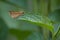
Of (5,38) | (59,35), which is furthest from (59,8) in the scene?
(5,38)

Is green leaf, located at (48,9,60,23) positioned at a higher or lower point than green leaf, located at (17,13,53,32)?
lower

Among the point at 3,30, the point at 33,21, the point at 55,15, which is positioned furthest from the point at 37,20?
the point at 3,30

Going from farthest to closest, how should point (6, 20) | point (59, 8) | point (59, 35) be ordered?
point (6, 20) < point (59, 8) < point (59, 35)

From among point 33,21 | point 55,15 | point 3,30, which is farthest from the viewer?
point 3,30

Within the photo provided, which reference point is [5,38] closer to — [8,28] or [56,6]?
[8,28]

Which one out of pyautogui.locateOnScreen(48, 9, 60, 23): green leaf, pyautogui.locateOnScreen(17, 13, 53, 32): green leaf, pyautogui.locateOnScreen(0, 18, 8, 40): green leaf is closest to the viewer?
pyautogui.locateOnScreen(17, 13, 53, 32): green leaf

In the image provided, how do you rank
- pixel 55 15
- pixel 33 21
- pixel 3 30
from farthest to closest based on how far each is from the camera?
pixel 3 30 < pixel 55 15 < pixel 33 21

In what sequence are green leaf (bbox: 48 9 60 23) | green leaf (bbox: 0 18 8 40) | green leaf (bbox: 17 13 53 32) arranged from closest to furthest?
green leaf (bbox: 17 13 53 32) < green leaf (bbox: 48 9 60 23) < green leaf (bbox: 0 18 8 40)

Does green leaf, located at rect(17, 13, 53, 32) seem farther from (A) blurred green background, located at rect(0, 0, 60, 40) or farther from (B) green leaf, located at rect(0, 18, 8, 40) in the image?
(B) green leaf, located at rect(0, 18, 8, 40)

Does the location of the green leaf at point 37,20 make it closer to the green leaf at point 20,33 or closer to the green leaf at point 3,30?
the green leaf at point 20,33

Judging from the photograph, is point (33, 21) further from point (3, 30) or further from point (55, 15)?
point (3, 30)

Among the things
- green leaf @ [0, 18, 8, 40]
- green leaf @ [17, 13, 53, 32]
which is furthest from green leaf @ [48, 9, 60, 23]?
green leaf @ [0, 18, 8, 40]
